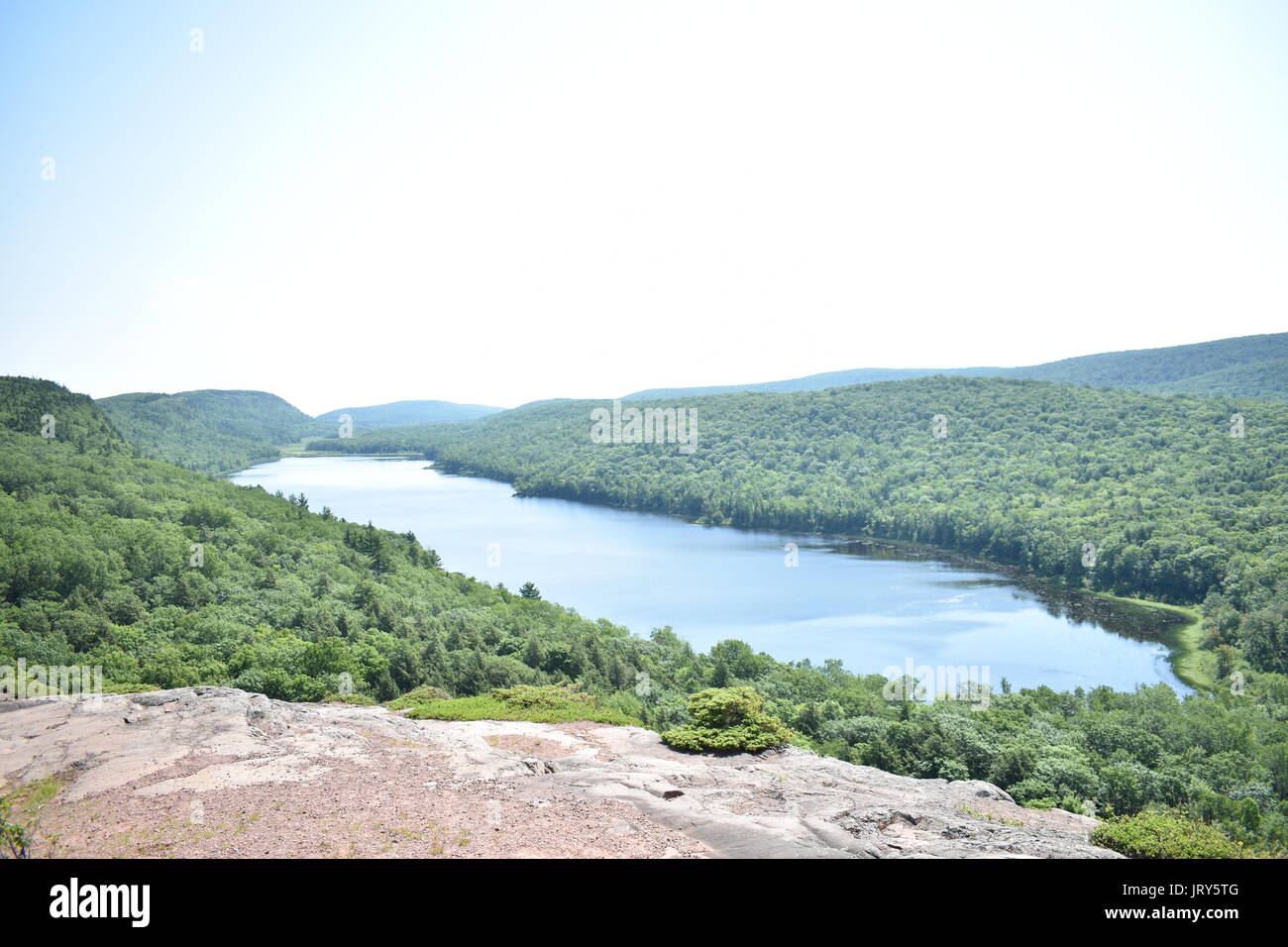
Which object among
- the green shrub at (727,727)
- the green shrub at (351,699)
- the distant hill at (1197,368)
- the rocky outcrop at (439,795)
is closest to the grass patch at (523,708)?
the green shrub at (351,699)

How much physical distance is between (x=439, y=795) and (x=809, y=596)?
181 feet

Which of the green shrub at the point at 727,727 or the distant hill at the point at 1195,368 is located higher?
the distant hill at the point at 1195,368

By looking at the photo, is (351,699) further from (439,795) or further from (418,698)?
(439,795)

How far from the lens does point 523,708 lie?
1916 cm

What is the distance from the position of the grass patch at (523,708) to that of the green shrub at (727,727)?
2.25 metres

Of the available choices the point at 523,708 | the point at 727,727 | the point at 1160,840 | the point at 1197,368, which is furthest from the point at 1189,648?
the point at 1197,368

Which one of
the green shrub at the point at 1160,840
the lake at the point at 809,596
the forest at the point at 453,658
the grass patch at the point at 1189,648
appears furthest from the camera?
the lake at the point at 809,596

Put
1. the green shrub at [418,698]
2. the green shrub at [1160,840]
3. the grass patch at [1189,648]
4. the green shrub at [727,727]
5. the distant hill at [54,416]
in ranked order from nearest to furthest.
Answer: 1. the green shrub at [1160,840]
2. the green shrub at [727,727]
3. the green shrub at [418,698]
4. the grass patch at [1189,648]
5. the distant hill at [54,416]

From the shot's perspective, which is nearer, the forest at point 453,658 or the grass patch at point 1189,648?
the forest at point 453,658

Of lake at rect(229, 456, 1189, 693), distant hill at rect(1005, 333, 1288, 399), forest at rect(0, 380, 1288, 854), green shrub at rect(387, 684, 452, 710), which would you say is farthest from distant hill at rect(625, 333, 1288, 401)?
green shrub at rect(387, 684, 452, 710)

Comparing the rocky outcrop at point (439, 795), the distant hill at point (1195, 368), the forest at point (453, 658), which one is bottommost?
the forest at point (453, 658)

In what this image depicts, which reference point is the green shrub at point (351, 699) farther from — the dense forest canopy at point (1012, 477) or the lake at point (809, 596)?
the dense forest canopy at point (1012, 477)

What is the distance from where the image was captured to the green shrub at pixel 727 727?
54.0ft
